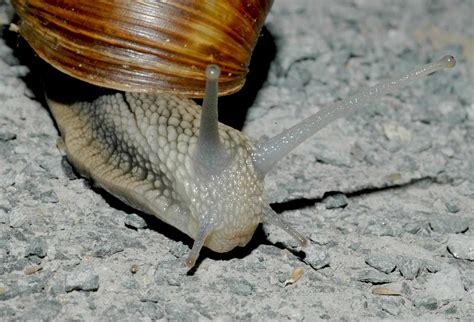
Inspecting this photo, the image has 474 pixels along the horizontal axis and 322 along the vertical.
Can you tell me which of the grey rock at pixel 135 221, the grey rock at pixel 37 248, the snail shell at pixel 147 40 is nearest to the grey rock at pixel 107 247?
the grey rock at pixel 135 221

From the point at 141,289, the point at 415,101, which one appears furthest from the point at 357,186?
the point at 141,289

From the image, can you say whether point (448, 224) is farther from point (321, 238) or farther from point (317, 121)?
point (317, 121)

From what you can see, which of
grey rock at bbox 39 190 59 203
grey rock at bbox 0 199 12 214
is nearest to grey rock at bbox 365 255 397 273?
grey rock at bbox 39 190 59 203

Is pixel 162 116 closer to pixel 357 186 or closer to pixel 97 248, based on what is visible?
pixel 97 248

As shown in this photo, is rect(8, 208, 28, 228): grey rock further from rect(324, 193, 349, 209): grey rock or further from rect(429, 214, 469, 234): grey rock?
rect(429, 214, 469, 234): grey rock

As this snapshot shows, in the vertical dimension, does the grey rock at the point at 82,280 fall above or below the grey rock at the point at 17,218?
below

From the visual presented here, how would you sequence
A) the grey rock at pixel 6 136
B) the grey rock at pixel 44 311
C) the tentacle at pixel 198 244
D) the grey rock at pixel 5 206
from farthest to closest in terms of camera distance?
the grey rock at pixel 6 136, the grey rock at pixel 5 206, the tentacle at pixel 198 244, the grey rock at pixel 44 311

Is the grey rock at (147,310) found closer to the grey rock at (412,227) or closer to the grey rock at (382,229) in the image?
the grey rock at (382,229)
